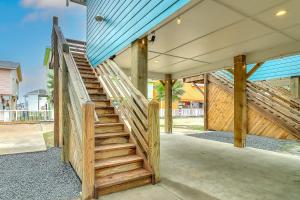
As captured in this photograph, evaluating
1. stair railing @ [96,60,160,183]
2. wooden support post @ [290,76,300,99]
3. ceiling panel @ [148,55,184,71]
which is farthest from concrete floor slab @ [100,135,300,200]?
wooden support post @ [290,76,300,99]

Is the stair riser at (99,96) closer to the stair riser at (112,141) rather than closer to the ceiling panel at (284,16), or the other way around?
the stair riser at (112,141)

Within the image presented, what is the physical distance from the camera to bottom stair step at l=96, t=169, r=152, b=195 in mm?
2631

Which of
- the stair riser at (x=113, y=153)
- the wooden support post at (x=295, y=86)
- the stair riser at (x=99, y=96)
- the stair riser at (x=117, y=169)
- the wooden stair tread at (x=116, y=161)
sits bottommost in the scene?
the stair riser at (x=117, y=169)

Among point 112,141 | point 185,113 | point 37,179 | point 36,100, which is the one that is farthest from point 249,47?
point 36,100

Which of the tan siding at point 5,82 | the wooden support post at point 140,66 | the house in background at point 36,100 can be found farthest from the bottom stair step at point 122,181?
the house in background at point 36,100

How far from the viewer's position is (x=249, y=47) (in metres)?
5.20

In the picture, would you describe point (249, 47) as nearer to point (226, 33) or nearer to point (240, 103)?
point (226, 33)

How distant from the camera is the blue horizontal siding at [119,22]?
3368 mm

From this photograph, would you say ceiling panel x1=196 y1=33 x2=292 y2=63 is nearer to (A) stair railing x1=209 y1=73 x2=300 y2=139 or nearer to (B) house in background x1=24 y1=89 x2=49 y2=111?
(A) stair railing x1=209 y1=73 x2=300 y2=139

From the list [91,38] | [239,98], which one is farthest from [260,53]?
[91,38]

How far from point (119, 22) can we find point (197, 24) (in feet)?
6.69

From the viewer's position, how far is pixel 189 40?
464 cm

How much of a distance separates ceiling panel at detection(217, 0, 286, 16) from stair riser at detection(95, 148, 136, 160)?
3030 millimetres

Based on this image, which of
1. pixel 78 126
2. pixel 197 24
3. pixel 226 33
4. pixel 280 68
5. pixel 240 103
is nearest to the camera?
pixel 78 126
